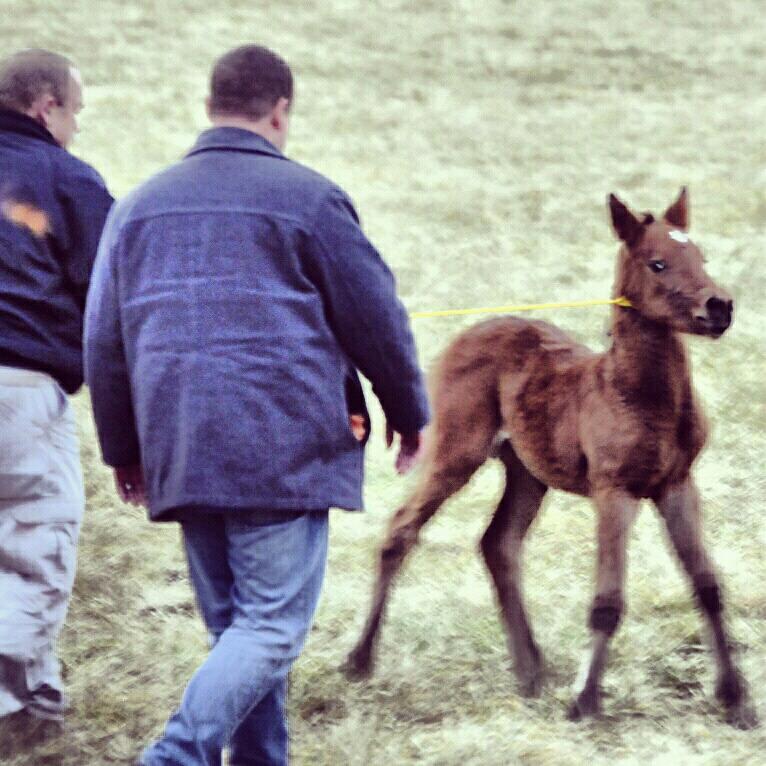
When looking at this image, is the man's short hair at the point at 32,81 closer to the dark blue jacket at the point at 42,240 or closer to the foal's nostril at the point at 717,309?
the dark blue jacket at the point at 42,240

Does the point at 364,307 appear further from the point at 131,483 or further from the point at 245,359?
the point at 131,483

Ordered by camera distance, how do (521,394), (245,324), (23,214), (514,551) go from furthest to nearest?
(514,551), (521,394), (23,214), (245,324)

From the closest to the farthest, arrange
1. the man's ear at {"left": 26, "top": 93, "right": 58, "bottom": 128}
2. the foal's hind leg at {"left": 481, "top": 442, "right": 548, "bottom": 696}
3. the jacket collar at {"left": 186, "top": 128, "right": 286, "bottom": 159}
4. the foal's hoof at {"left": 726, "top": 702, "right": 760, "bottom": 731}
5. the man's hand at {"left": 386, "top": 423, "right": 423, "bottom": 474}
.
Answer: the jacket collar at {"left": 186, "top": 128, "right": 286, "bottom": 159} → the man's hand at {"left": 386, "top": 423, "right": 423, "bottom": 474} → the man's ear at {"left": 26, "top": 93, "right": 58, "bottom": 128} → the foal's hoof at {"left": 726, "top": 702, "right": 760, "bottom": 731} → the foal's hind leg at {"left": 481, "top": 442, "right": 548, "bottom": 696}

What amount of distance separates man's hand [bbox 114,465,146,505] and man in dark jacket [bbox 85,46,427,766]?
0.17 metres

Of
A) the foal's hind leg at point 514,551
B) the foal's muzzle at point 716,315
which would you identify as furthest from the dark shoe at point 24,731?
the foal's muzzle at point 716,315

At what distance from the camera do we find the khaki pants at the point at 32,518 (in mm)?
4254

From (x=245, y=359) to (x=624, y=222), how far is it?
1.60m

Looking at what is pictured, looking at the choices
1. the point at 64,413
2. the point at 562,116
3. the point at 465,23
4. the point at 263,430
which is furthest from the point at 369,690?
the point at 465,23

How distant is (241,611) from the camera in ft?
11.4

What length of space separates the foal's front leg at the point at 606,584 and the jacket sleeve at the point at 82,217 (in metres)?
1.80

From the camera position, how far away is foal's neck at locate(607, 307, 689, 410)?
4395 mm

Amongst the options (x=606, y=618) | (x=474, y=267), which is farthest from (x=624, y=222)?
(x=474, y=267)

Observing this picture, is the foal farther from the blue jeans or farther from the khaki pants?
the blue jeans

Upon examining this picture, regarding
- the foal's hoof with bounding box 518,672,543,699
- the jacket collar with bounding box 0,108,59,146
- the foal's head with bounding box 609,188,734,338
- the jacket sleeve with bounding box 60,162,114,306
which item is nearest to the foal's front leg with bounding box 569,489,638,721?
the foal's hoof with bounding box 518,672,543,699
